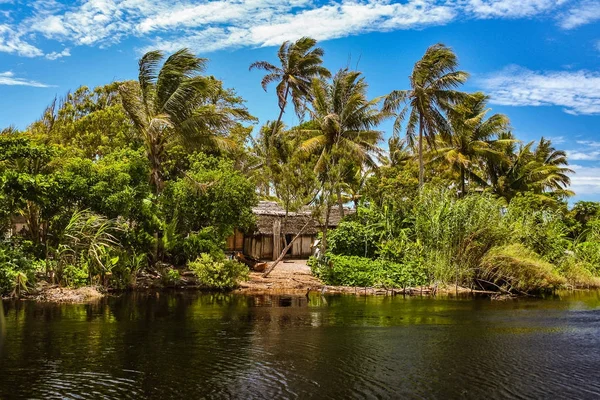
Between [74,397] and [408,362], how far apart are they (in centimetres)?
577

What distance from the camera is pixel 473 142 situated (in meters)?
34.1

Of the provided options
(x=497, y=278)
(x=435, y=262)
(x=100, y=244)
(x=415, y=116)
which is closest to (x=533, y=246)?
(x=497, y=278)

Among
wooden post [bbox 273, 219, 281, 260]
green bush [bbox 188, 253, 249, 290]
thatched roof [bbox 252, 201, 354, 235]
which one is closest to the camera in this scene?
green bush [bbox 188, 253, 249, 290]

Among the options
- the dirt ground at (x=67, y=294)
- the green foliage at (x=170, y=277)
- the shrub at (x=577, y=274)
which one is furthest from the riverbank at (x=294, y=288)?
the shrub at (x=577, y=274)

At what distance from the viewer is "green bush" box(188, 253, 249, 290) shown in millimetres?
21219

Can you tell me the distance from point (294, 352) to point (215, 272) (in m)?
11.0

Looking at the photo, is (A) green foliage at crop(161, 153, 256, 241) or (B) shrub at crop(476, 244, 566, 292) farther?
(A) green foliage at crop(161, 153, 256, 241)

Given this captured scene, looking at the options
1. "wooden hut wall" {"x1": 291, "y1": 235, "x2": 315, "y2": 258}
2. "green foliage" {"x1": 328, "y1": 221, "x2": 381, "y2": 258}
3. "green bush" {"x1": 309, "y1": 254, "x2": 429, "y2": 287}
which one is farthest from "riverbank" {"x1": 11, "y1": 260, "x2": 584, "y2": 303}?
"wooden hut wall" {"x1": 291, "y1": 235, "x2": 315, "y2": 258}

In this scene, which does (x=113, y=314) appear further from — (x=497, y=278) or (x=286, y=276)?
(x=497, y=278)

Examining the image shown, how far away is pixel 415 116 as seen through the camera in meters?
30.4

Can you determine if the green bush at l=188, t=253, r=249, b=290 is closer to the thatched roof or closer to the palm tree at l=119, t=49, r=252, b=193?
the palm tree at l=119, t=49, r=252, b=193

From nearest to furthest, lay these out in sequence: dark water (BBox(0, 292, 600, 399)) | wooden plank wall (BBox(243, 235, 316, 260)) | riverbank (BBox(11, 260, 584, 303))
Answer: dark water (BBox(0, 292, 600, 399)) < riverbank (BBox(11, 260, 584, 303)) < wooden plank wall (BBox(243, 235, 316, 260))

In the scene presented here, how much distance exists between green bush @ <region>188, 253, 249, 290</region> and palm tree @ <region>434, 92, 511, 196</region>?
16828 mm

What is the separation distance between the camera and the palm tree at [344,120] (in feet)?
102
